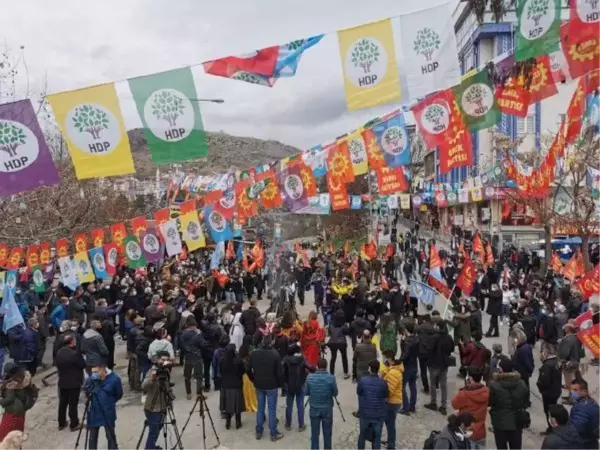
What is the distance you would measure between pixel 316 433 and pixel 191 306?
6629 mm

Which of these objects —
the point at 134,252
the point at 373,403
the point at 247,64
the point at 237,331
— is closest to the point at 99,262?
the point at 134,252

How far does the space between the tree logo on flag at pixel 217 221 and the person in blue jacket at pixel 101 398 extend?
9563 millimetres

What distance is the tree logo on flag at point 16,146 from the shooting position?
7582mm

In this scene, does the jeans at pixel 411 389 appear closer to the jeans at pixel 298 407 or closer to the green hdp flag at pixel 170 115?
the jeans at pixel 298 407

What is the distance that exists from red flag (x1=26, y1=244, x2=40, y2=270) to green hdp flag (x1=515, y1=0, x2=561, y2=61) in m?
15.2

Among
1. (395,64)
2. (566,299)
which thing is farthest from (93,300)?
(566,299)

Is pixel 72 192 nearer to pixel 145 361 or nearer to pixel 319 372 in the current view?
pixel 145 361

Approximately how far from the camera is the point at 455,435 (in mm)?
4984

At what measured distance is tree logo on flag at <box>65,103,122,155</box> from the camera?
7605 millimetres

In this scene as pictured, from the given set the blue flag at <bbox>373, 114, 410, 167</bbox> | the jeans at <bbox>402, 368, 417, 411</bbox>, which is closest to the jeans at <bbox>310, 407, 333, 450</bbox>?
the jeans at <bbox>402, 368, 417, 411</bbox>

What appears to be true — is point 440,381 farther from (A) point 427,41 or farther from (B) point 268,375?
(A) point 427,41

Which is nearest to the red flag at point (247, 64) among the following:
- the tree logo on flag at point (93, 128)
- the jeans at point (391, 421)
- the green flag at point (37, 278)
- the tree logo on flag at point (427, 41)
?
the tree logo on flag at point (93, 128)

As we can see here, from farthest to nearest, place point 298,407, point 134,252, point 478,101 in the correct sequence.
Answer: point 134,252 → point 478,101 → point 298,407

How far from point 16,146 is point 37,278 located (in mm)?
9403
